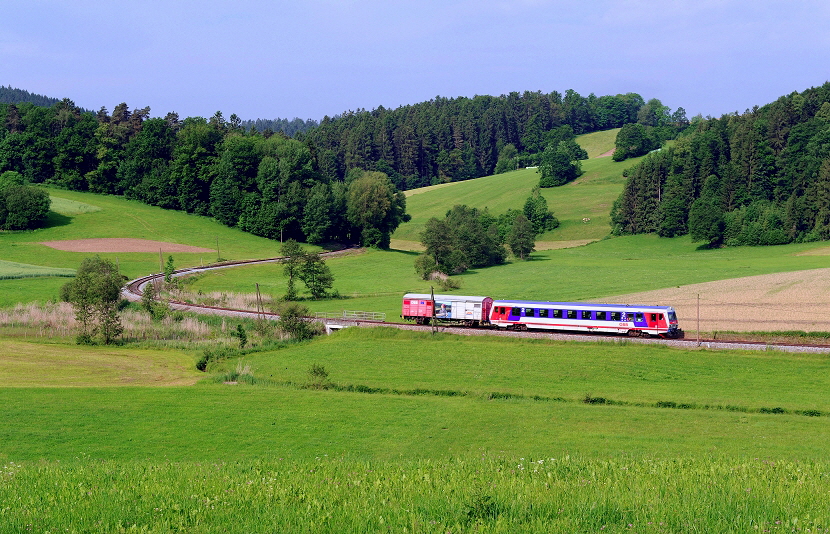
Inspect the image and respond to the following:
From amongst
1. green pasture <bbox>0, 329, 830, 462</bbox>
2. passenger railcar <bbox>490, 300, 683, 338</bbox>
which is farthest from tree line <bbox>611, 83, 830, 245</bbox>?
green pasture <bbox>0, 329, 830, 462</bbox>

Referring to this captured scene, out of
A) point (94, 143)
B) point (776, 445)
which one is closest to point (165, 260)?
point (94, 143)

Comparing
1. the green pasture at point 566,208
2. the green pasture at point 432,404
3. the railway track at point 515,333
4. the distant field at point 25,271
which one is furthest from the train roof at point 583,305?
the green pasture at point 566,208

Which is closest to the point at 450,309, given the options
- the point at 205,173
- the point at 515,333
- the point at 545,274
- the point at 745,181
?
the point at 515,333

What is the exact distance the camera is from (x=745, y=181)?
470ft

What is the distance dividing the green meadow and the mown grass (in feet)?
0.18

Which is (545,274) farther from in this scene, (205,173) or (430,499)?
(430,499)

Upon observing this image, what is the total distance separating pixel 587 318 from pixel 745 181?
97098 millimetres

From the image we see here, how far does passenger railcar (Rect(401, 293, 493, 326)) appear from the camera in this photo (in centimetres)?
6831

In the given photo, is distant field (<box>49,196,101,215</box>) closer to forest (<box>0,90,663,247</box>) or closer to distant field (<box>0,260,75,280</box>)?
forest (<box>0,90,663,247</box>)

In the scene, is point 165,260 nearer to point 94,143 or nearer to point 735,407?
point 94,143

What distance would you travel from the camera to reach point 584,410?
124 feet

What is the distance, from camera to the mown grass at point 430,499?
10.1 metres

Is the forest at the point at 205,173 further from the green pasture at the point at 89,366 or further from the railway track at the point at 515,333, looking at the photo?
the green pasture at the point at 89,366

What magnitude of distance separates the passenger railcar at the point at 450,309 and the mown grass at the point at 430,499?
173 feet
